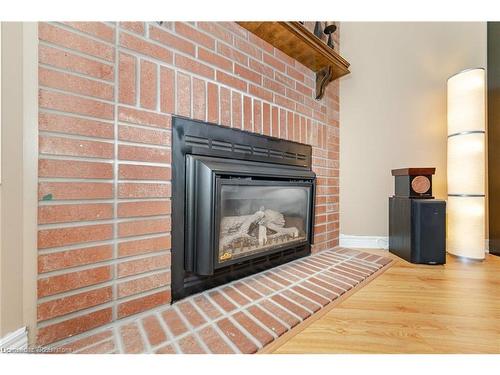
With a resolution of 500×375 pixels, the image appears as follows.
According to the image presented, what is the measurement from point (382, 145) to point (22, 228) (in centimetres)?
207

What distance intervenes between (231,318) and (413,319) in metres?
0.65

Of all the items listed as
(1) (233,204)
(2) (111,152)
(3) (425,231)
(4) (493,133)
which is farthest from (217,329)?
(4) (493,133)

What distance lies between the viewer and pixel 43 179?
0.66 metres

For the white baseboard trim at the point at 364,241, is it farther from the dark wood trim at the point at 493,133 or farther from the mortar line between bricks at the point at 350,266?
the dark wood trim at the point at 493,133

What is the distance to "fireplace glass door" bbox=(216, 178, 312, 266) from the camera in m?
1.07

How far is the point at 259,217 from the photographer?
1.25 m

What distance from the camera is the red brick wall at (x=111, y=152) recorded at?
2.22 feet

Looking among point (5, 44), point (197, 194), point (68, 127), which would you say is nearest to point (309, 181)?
point (197, 194)

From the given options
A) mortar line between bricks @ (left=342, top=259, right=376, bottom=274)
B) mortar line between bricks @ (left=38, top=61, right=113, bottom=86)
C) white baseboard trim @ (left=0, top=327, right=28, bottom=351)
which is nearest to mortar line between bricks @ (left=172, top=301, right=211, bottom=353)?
white baseboard trim @ (left=0, top=327, right=28, bottom=351)

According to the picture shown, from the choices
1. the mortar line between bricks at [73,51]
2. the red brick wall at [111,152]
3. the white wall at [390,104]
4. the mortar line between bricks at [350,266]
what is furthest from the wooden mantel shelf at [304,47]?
the mortar line between bricks at [350,266]

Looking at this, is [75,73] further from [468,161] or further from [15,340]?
[468,161]

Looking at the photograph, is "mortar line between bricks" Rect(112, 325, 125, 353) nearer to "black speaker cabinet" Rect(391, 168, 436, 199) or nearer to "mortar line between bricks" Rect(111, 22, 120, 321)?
"mortar line between bricks" Rect(111, 22, 120, 321)

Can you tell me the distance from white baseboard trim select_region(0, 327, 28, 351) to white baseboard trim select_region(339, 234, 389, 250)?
1.81m

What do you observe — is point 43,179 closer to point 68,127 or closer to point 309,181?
point 68,127
